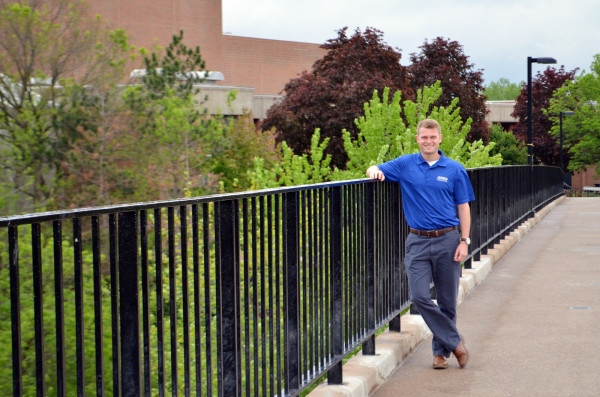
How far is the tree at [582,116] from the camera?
69812 mm

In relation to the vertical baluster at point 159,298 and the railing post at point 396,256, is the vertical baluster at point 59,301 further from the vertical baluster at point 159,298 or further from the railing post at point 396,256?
the railing post at point 396,256

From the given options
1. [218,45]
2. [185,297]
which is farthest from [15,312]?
[218,45]

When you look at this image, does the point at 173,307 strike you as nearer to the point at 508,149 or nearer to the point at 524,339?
the point at 524,339

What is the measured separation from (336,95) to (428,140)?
36.9 metres

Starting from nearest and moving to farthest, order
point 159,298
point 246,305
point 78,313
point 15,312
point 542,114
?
point 15,312 → point 78,313 → point 159,298 → point 246,305 → point 542,114

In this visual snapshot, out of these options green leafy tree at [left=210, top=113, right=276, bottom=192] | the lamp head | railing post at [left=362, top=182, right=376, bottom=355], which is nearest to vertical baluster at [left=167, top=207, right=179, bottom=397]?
railing post at [left=362, top=182, right=376, bottom=355]

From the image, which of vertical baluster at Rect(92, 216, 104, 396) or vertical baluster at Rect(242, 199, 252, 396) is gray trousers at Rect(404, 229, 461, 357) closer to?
vertical baluster at Rect(242, 199, 252, 396)

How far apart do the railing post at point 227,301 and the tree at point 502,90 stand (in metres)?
155

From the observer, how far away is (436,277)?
6332 mm

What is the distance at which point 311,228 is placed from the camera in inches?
197

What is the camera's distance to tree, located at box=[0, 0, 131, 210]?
2531cm

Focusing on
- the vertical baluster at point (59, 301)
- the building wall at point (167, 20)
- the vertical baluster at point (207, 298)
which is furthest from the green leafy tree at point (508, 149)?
the vertical baluster at point (59, 301)

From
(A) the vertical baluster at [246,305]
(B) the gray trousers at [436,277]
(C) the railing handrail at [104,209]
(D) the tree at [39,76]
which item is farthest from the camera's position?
(D) the tree at [39,76]

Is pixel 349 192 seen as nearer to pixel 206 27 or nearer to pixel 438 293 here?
pixel 438 293
